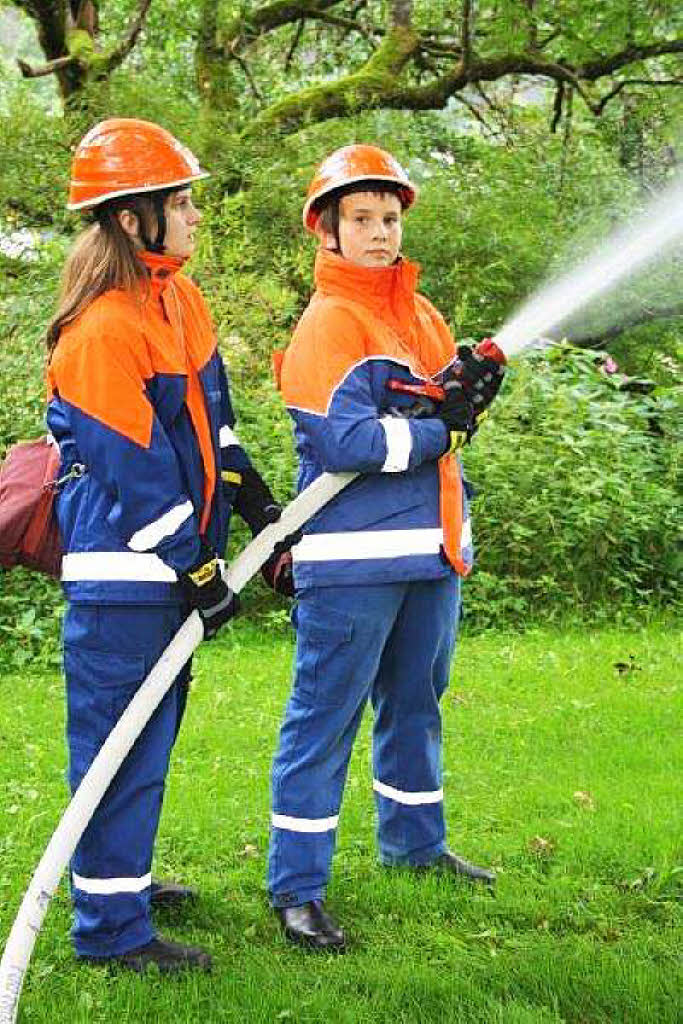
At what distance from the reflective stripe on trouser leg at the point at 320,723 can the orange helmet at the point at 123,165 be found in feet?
3.78

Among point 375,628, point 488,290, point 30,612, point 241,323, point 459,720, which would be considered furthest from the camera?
point 488,290

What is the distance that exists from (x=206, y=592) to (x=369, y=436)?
0.59 m

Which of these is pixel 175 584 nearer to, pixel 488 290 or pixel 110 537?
pixel 110 537

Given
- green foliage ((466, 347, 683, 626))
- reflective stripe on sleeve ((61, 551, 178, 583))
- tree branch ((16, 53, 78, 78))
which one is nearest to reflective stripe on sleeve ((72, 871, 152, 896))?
reflective stripe on sleeve ((61, 551, 178, 583))

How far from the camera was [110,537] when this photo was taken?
3.53 metres

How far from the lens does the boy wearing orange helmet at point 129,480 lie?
136 inches

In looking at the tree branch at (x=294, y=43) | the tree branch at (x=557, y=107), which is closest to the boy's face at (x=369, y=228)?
the tree branch at (x=557, y=107)

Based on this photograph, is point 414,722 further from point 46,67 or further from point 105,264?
point 46,67

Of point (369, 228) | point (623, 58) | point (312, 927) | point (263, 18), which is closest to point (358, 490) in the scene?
point (369, 228)

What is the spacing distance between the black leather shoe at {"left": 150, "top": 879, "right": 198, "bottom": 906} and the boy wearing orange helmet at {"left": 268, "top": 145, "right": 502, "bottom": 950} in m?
0.30

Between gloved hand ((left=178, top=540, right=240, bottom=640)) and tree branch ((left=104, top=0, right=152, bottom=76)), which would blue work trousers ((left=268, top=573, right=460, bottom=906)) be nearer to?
gloved hand ((left=178, top=540, right=240, bottom=640))

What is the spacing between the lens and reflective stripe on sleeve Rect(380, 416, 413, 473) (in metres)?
3.78

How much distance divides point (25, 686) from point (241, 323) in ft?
10.7

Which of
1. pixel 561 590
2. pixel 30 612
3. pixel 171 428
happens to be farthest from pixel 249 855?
pixel 561 590
